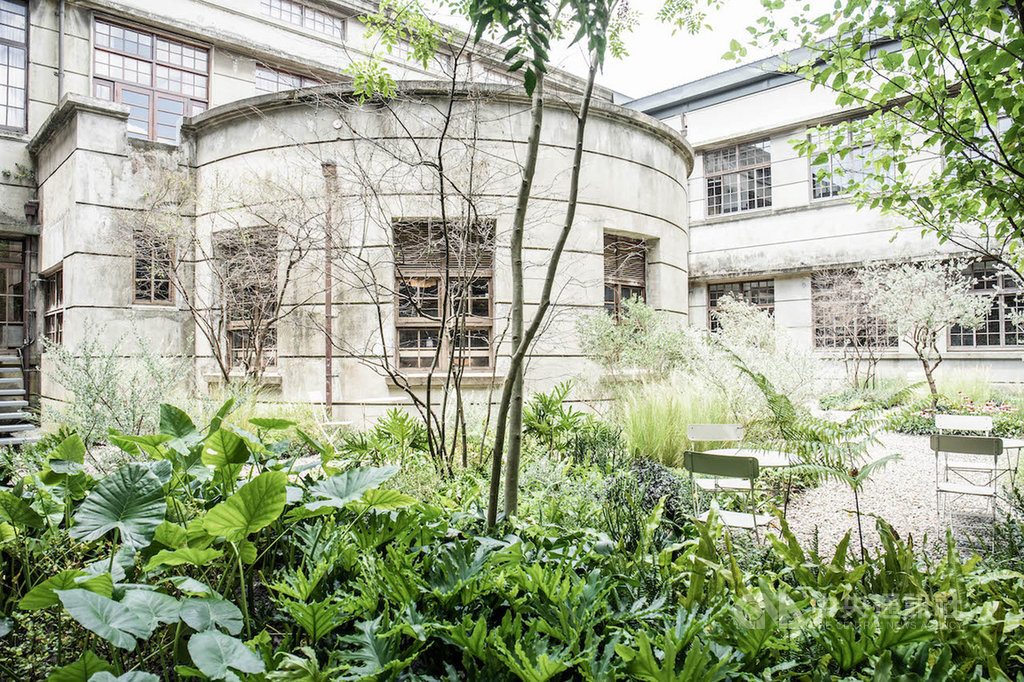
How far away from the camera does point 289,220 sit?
9820mm

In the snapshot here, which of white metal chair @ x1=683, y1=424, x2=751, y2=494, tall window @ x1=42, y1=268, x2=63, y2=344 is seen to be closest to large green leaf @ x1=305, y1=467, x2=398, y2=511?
white metal chair @ x1=683, y1=424, x2=751, y2=494

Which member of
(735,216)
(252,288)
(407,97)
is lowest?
(252,288)

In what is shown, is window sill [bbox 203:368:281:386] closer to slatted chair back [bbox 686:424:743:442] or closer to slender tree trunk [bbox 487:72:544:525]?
slatted chair back [bbox 686:424:743:442]

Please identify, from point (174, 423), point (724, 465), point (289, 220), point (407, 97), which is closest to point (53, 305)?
point (289, 220)

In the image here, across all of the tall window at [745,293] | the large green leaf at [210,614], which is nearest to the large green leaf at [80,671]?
the large green leaf at [210,614]

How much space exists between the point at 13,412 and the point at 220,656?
1152cm

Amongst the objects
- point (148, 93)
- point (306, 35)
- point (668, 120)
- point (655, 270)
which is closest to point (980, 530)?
point (655, 270)

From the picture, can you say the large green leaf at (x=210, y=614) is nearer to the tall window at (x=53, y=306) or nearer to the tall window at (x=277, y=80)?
the tall window at (x=53, y=306)

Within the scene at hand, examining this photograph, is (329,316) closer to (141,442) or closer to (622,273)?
(622,273)

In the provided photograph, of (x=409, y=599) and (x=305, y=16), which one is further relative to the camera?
(x=305, y=16)

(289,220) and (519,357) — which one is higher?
(289,220)

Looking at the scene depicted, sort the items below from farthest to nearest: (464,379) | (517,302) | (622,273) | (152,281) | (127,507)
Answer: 1. (622,273)
2. (152,281)
3. (464,379)
4. (517,302)
5. (127,507)

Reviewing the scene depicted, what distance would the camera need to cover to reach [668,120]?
75.5 ft

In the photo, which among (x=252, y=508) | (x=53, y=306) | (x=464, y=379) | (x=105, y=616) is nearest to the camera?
(x=105, y=616)
